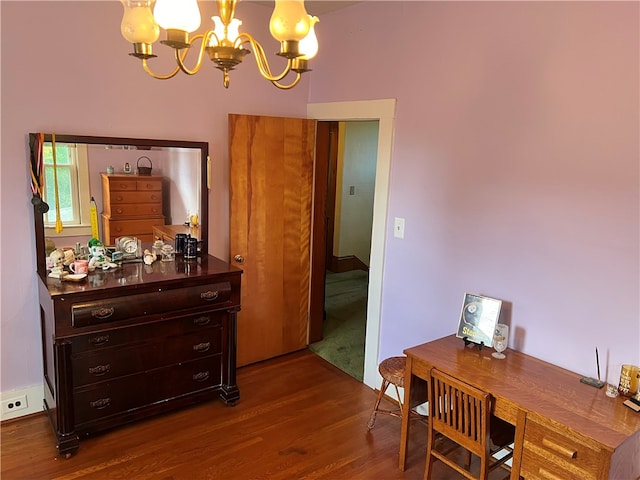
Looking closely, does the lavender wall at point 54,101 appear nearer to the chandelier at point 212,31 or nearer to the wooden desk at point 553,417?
the chandelier at point 212,31

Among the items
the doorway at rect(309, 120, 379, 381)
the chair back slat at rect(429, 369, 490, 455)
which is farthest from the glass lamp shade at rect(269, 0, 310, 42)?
the doorway at rect(309, 120, 379, 381)

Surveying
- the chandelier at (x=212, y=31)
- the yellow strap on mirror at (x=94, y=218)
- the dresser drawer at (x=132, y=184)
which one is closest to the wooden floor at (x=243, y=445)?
the yellow strap on mirror at (x=94, y=218)

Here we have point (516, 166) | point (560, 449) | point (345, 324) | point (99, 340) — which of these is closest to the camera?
point (560, 449)

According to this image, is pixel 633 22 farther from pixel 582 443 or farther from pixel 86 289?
pixel 86 289

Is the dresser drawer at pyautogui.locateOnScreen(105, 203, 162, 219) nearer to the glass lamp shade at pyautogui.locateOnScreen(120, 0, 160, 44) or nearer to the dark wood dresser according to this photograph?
the dark wood dresser

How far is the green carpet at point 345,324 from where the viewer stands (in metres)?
3.74

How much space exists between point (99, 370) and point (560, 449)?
2.24 metres

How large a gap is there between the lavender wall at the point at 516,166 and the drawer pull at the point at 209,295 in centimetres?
112

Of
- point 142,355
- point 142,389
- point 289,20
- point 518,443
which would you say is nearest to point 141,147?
point 142,355

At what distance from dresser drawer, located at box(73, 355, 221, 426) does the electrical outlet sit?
0.55m

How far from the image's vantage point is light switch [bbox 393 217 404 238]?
2.99 meters

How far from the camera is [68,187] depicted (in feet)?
8.85

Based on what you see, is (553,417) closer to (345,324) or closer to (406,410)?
(406,410)

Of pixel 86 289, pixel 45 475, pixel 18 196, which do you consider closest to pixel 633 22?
pixel 86 289
